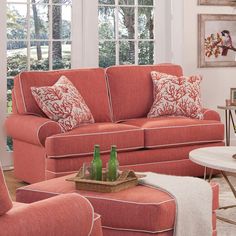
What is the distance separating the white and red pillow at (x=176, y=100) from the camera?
5.88 metres

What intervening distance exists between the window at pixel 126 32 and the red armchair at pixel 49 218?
15.0 feet

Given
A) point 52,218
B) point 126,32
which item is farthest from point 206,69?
point 52,218

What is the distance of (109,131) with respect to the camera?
5125mm

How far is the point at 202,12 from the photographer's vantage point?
709 centimetres

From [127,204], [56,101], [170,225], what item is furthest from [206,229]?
[56,101]

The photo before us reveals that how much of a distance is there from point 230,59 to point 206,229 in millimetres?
4195

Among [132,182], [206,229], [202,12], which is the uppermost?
[202,12]

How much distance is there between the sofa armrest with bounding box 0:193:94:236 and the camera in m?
2.23

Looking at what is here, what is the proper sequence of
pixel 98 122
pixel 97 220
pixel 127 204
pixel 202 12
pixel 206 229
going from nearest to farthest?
pixel 97 220 < pixel 127 204 < pixel 206 229 < pixel 98 122 < pixel 202 12

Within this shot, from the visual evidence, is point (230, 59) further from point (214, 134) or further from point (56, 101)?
point (56, 101)

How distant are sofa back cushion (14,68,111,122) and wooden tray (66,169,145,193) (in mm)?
2133

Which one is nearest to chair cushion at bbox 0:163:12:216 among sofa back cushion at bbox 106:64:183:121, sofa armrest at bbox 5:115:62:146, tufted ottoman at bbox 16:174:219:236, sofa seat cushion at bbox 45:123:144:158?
tufted ottoman at bbox 16:174:219:236

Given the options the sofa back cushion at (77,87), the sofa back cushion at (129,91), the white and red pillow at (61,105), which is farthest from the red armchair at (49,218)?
the sofa back cushion at (129,91)

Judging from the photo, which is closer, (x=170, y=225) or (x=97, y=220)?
(x=97, y=220)
